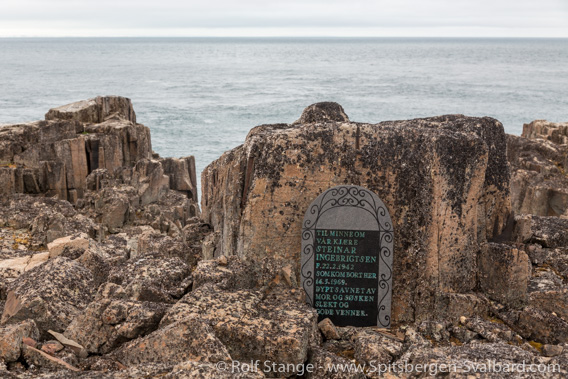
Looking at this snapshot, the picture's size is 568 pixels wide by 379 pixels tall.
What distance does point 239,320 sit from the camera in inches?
222

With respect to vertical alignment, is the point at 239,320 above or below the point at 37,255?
above

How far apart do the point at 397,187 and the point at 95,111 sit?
15.9 meters

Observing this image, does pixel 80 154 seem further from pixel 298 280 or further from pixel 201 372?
pixel 201 372

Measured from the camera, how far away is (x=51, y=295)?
21.2ft

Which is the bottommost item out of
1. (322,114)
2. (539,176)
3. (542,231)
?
(539,176)

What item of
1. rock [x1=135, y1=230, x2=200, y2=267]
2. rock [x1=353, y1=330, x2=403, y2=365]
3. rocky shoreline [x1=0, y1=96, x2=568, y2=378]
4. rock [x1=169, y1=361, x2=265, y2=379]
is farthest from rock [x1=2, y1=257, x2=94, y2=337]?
rock [x1=353, y1=330, x2=403, y2=365]

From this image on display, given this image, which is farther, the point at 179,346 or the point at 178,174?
the point at 178,174

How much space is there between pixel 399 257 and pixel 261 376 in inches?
101

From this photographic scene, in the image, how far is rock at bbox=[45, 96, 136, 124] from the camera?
63.6ft

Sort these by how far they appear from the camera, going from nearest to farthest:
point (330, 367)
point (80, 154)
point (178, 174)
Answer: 1. point (330, 367)
2. point (80, 154)
3. point (178, 174)

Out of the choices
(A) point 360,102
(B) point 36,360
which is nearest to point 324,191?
(B) point 36,360

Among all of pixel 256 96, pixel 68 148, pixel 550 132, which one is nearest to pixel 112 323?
pixel 68 148

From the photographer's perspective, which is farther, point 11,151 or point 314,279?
point 11,151

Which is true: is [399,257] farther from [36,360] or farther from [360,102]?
[360,102]
